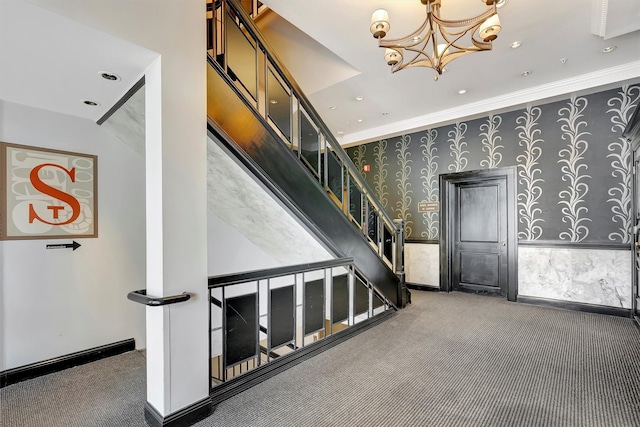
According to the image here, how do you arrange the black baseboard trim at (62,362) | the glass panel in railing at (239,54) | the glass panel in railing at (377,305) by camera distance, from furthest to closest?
1. the glass panel in railing at (377,305)
2. the glass panel in railing at (239,54)
3. the black baseboard trim at (62,362)

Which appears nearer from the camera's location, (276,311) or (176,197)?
(176,197)

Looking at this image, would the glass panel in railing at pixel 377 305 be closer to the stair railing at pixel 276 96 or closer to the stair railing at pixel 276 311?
the stair railing at pixel 276 311

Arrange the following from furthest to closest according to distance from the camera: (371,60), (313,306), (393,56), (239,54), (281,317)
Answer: (239,54), (371,60), (313,306), (393,56), (281,317)

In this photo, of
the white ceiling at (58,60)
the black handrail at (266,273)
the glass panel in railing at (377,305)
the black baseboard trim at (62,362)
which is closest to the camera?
the white ceiling at (58,60)

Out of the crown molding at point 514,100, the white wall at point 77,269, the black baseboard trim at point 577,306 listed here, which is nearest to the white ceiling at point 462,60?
the crown molding at point 514,100

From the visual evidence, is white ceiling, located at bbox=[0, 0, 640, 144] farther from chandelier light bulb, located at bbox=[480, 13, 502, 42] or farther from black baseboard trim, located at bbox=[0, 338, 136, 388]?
Result: black baseboard trim, located at bbox=[0, 338, 136, 388]

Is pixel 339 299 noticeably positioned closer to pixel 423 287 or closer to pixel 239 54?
pixel 423 287

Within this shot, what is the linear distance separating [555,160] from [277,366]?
4.79 metres

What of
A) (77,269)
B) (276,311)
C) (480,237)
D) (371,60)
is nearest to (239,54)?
(371,60)

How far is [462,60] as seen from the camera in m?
3.47

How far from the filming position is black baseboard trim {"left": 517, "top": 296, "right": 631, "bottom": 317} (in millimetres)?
3859

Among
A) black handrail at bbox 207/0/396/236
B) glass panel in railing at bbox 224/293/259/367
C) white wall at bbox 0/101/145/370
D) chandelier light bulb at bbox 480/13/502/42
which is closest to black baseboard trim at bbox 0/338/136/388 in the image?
white wall at bbox 0/101/145/370

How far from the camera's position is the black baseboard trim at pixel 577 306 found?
3.86 metres

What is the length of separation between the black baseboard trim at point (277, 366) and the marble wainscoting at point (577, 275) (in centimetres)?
298
